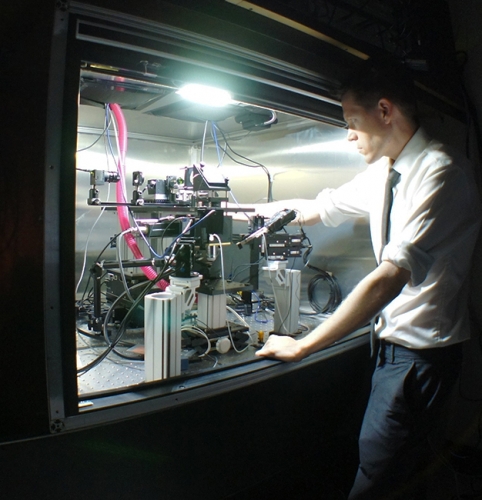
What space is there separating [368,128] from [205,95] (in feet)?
2.15

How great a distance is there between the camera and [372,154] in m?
1.55

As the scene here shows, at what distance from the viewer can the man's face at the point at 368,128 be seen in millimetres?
1475

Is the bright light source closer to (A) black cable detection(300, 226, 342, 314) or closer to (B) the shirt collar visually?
(B) the shirt collar

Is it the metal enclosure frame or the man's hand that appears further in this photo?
the man's hand

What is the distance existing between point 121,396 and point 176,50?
944 millimetres

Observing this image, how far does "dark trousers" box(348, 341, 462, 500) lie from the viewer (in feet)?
4.67

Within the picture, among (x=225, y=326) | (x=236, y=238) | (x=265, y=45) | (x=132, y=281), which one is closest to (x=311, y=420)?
(x=225, y=326)

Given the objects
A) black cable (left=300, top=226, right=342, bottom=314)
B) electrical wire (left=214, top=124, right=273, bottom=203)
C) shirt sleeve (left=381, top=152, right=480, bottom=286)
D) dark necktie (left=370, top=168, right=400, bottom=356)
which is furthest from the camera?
electrical wire (left=214, top=124, right=273, bottom=203)

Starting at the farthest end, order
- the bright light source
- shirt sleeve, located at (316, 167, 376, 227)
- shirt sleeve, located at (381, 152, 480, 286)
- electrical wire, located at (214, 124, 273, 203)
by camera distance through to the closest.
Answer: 1. electrical wire, located at (214, 124, 273, 203)
2. shirt sleeve, located at (316, 167, 376, 227)
3. the bright light source
4. shirt sleeve, located at (381, 152, 480, 286)

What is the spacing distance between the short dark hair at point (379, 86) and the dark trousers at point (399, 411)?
2.96ft

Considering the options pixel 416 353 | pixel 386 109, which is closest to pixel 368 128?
pixel 386 109

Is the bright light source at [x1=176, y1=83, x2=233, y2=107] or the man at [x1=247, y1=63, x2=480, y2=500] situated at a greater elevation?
the bright light source at [x1=176, y1=83, x2=233, y2=107]

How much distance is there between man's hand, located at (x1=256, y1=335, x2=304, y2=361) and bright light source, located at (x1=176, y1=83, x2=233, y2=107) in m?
0.88

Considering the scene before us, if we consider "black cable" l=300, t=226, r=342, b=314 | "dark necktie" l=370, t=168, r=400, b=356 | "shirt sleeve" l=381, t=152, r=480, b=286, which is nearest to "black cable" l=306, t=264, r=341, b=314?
"black cable" l=300, t=226, r=342, b=314
